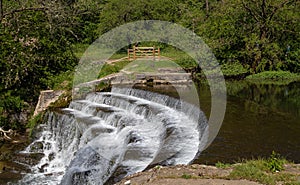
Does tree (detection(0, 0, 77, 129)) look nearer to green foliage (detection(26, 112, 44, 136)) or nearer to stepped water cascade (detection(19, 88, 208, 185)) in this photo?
green foliage (detection(26, 112, 44, 136))

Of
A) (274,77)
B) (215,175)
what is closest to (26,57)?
(215,175)

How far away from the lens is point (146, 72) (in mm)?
19734

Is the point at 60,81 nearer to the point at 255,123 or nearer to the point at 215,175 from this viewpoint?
the point at 255,123

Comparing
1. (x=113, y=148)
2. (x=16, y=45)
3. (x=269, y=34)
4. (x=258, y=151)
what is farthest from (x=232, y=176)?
(x=269, y=34)

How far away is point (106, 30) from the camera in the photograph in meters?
26.2

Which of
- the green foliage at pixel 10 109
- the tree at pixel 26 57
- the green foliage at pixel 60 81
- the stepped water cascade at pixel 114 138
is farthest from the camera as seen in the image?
the green foliage at pixel 60 81

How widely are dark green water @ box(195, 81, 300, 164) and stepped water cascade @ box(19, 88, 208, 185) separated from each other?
24.8 inches

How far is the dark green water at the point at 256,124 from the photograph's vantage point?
938 cm

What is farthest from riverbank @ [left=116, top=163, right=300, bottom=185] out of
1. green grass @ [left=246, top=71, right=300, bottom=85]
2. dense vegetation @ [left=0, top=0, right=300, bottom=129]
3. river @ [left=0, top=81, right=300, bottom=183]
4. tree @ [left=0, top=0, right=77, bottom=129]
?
green grass @ [left=246, top=71, right=300, bottom=85]

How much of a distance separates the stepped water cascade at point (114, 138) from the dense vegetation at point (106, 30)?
8.66ft

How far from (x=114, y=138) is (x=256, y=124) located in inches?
168

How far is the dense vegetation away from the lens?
1622cm

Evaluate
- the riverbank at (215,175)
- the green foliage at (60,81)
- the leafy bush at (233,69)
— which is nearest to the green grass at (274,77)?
the leafy bush at (233,69)

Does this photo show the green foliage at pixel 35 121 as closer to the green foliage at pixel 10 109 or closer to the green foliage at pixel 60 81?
the green foliage at pixel 10 109
